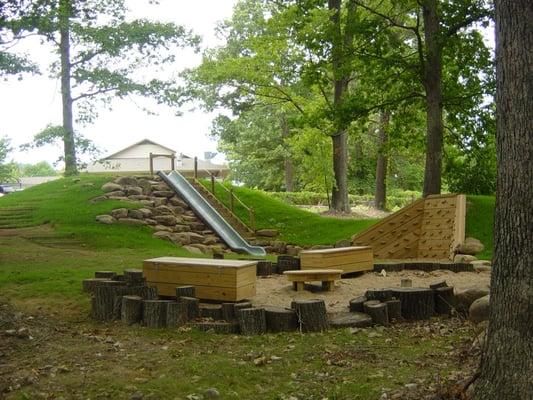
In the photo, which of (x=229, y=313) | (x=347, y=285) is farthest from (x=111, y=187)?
(x=229, y=313)

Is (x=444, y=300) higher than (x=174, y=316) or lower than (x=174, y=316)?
higher

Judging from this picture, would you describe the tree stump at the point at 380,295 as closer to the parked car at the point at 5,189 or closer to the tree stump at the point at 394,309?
the tree stump at the point at 394,309

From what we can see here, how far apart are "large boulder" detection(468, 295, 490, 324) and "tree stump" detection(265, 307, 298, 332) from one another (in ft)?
6.40

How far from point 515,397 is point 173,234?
1303 centimetres

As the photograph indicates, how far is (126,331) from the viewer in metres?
6.95

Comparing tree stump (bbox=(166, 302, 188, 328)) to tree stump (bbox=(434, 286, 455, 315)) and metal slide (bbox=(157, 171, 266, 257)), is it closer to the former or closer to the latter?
tree stump (bbox=(434, 286, 455, 315))

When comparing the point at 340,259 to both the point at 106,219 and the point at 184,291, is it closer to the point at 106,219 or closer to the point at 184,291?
the point at 184,291

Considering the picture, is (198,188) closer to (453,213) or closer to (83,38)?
(83,38)

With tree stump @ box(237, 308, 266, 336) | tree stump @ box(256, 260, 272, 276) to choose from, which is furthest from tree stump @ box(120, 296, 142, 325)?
tree stump @ box(256, 260, 272, 276)

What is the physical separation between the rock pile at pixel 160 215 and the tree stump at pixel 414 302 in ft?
25.7

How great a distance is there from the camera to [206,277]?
775 cm

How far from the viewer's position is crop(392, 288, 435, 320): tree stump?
727 cm

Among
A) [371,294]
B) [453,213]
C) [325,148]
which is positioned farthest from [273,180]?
[371,294]

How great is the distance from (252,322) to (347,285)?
9.30 feet
